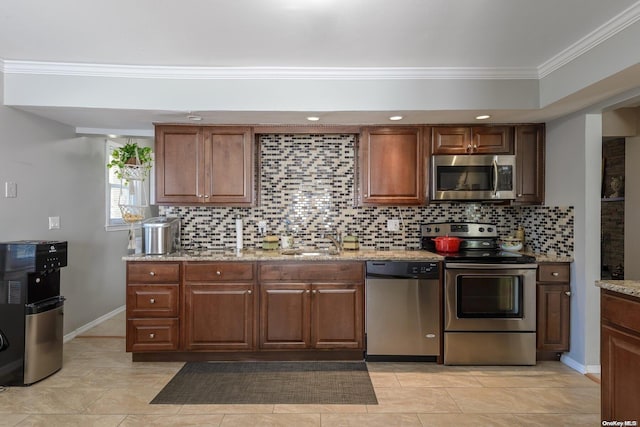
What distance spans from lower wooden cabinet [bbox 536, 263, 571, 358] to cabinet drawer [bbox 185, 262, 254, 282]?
2491mm

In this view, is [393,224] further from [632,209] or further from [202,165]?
[632,209]

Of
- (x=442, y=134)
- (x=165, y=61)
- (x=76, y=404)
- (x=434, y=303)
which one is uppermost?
(x=165, y=61)

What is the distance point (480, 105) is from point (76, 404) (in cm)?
367

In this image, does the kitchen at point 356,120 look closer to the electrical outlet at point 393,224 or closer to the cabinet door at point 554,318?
the cabinet door at point 554,318

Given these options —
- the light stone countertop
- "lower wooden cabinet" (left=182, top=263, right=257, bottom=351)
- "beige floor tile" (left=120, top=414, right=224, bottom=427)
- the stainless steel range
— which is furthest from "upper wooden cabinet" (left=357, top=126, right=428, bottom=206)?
"beige floor tile" (left=120, top=414, right=224, bottom=427)

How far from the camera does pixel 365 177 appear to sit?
373 centimetres

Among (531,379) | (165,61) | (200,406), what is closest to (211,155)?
(165,61)

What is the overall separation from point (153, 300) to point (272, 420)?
1511 millimetres

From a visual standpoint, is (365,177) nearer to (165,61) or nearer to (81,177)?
(165,61)

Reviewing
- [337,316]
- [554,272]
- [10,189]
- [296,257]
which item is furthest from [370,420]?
[10,189]

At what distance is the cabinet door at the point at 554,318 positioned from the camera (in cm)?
341

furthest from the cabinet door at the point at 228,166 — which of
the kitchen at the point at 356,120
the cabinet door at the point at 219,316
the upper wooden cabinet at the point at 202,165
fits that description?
the cabinet door at the point at 219,316

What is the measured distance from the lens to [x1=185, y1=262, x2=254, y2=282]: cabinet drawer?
3369 millimetres

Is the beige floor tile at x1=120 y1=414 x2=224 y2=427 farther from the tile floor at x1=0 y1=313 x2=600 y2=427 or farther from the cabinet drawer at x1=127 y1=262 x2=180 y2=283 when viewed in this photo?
the cabinet drawer at x1=127 y1=262 x2=180 y2=283
